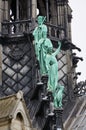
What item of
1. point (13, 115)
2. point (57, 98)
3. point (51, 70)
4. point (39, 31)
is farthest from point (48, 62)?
point (13, 115)

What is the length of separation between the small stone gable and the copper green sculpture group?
6.54 m

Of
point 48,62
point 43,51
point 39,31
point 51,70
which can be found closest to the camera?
point 51,70

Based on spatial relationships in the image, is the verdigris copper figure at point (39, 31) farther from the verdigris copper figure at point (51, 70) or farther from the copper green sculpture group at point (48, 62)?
the verdigris copper figure at point (51, 70)

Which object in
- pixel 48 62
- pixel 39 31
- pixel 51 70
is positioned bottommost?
pixel 51 70

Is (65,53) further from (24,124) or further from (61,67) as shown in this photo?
(24,124)

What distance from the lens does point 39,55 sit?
98.1 feet

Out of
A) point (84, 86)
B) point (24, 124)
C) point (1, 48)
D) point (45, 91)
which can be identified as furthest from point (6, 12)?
point (24, 124)

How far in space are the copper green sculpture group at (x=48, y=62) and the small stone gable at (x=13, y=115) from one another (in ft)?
21.5

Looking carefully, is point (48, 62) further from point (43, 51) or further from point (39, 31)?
point (39, 31)

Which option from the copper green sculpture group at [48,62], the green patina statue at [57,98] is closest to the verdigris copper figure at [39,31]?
the copper green sculpture group at [48,62]

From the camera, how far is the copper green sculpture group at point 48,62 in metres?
28.5

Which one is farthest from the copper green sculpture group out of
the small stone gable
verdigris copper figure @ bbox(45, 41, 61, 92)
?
the small stone gable

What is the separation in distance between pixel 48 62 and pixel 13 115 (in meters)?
8.97

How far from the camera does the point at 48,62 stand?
2930 cm
